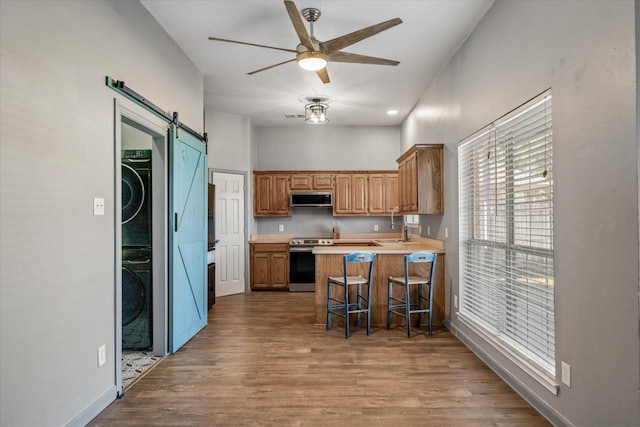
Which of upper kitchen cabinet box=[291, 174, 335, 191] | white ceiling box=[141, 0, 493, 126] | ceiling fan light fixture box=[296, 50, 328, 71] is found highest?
white ceiling box=[141, 0, 493, 126]

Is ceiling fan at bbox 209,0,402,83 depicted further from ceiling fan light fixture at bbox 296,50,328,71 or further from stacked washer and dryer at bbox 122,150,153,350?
stacked washer and dryer at bbox 122,150,153,350

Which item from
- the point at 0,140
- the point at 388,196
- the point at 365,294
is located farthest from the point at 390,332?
the point at 0,140

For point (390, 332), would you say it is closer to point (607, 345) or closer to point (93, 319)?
point (607, 345)

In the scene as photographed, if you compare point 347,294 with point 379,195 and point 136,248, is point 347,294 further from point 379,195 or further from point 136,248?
point 379,195

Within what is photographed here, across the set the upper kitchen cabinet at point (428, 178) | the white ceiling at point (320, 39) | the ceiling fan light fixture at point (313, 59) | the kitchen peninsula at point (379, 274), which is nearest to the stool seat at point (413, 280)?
the kitchen peninsula at point (379, 274)

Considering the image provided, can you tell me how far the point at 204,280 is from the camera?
4.10 meters

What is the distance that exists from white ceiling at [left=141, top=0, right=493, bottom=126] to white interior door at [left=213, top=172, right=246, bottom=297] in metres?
1.29

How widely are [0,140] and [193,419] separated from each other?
1.88m

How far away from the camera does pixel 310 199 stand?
6.40m

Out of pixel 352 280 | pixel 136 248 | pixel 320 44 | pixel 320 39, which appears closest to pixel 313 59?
pixel 320 44

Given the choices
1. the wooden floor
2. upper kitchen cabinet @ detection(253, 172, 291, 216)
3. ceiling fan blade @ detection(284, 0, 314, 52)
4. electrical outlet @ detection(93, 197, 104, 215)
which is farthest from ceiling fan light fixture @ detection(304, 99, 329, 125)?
electrical outlet @ detection(93, 197, 104, 215)

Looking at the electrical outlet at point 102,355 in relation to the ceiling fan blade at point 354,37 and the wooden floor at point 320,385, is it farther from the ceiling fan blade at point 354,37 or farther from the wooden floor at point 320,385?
the ceiling fan blade at point 354,37

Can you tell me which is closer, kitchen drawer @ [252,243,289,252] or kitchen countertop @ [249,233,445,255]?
kitchen countertop @ [249,233,445,255]

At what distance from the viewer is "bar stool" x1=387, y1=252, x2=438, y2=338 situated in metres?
3.72
